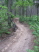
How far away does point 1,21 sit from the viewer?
958cm

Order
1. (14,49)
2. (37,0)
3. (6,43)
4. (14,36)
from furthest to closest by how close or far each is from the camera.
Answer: (37,0), (14,36), (6,43), (14,49)

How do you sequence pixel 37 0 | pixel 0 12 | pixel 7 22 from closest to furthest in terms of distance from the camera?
1. pixel 0 12
2. pixel 7 22
3. pixel 37 0

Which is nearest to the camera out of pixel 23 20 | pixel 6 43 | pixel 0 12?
pixel 6 43

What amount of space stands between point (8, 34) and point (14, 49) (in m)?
2.73

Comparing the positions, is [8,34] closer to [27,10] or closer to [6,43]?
[6,43]

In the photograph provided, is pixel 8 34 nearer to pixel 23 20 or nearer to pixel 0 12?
pixel 0 12

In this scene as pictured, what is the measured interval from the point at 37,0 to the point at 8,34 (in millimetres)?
13588

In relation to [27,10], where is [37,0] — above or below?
above

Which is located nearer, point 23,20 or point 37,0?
point 23,20

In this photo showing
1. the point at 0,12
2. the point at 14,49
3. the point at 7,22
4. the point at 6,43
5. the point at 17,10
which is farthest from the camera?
the point at 17,10

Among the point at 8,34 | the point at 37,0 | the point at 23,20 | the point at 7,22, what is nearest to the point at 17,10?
the point at 37,0

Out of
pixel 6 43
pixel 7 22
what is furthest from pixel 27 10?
pixel 6 43

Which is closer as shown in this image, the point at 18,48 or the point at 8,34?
the point at 18,48

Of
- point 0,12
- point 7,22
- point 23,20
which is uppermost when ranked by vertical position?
point 0,12
